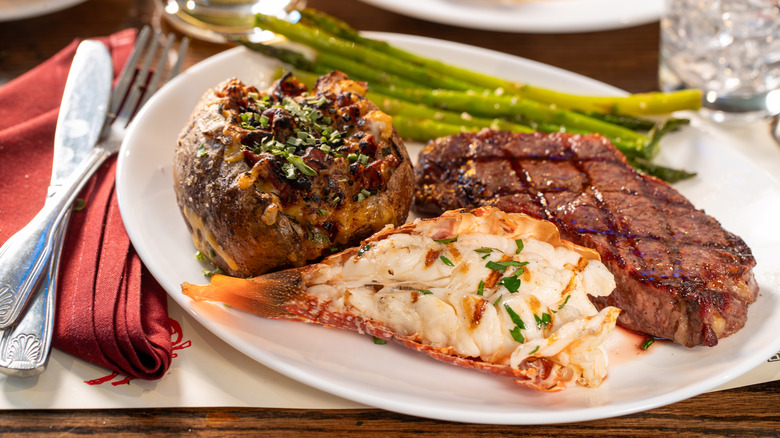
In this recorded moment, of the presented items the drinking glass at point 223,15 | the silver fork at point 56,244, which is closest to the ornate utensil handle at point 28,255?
the silver fork at point 56,244

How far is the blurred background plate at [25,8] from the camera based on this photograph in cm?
517

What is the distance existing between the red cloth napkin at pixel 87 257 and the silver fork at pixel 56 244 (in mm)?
86

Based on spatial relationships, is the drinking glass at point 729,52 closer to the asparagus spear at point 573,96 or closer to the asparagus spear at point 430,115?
the asparagus spear at point 573,96

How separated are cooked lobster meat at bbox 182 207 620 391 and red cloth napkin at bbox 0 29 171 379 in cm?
38

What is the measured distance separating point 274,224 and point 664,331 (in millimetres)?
1933

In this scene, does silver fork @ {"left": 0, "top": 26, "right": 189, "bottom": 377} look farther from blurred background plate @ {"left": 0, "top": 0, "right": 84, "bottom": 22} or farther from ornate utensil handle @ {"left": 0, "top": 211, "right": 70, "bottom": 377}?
blurred background plate @ {"left": 0, "top": 0, "right": 84, "bottom": 22}

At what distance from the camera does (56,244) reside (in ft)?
11.1

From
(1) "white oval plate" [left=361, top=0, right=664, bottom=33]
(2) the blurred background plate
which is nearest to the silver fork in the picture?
(2) the blurred background plate

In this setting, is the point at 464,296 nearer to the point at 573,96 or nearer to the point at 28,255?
the point at 28,255

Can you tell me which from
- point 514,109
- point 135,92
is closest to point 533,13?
point 514,109

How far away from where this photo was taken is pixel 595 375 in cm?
286

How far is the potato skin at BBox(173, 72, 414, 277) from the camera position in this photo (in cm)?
301

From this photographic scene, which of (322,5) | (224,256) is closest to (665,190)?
(224,256)

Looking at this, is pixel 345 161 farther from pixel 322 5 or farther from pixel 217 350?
pixel 322 5
